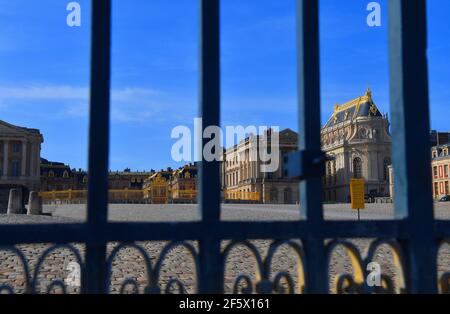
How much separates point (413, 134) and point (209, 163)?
3.53ft

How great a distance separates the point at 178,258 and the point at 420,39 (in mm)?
6782

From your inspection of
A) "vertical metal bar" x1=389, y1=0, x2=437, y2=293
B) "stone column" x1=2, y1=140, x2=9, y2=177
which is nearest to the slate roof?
"stone column" x1=2, y1=140, x2=9, y2=177

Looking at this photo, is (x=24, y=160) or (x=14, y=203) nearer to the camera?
(x=14, y=203)

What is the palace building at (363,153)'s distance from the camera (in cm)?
8181

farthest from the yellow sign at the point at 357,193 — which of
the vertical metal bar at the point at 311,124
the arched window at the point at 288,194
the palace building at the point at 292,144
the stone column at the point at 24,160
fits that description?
the stone column at the point at 24,160

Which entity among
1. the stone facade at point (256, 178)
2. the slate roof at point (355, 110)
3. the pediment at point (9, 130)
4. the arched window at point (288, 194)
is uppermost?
the slate roof at point (355, 110)

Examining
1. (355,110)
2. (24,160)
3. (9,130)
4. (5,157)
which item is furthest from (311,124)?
(355,110)

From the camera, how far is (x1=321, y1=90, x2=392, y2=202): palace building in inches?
3221

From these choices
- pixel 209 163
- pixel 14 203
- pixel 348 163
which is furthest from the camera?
pixel 348 163

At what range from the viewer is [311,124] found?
253cm

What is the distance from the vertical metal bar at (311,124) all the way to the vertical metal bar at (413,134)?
1.54ft

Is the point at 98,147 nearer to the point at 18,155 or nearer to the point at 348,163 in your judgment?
the point at 18,155

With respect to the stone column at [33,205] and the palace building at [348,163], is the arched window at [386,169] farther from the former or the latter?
the stone column at [33,205]
